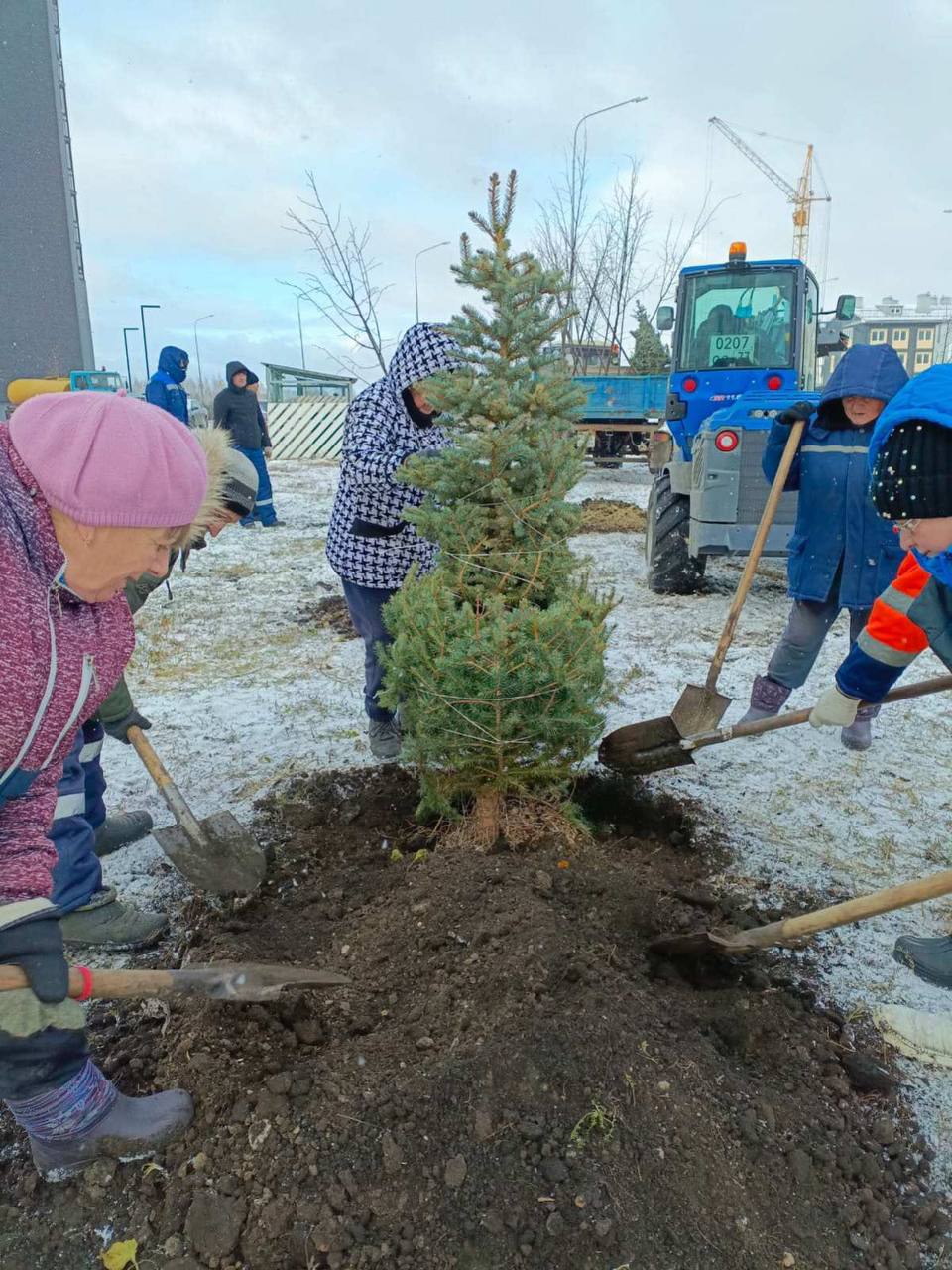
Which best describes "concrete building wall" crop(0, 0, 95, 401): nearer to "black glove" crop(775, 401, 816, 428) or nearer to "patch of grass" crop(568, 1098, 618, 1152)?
"black glove" crop(775, 401, 816, 428)

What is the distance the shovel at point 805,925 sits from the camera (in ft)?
5.99

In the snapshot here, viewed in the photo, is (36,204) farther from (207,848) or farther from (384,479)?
(207,848)

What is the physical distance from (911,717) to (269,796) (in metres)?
3.55

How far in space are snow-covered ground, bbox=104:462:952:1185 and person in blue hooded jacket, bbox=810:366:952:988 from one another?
475 mm

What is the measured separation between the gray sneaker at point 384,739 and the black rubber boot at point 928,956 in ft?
7.40

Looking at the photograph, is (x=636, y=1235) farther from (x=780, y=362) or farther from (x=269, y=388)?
(x=269, y=388)

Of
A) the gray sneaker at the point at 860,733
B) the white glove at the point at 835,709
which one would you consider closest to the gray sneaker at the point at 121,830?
the white glove at the point at 835,709

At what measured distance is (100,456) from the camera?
Answer: 1.37 metres

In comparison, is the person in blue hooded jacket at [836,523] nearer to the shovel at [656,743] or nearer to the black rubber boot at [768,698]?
the black rubber boot at [768,698]

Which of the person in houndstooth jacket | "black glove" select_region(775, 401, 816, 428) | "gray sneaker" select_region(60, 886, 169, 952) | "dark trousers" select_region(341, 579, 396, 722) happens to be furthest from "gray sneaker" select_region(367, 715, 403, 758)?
"black glove" select_region(775, 401, 816, 428)

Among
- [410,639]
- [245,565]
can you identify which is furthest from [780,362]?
[410,639]

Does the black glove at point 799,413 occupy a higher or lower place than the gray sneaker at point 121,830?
higher

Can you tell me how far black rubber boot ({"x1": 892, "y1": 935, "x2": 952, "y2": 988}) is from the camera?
2422 mm

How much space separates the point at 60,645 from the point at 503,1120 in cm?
140
